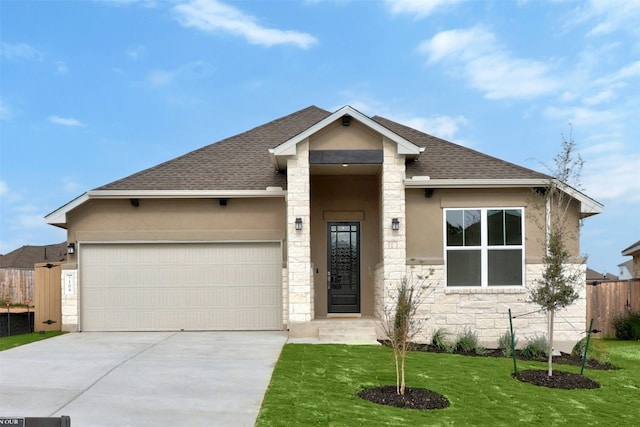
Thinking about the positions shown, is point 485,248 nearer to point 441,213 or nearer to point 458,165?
point 441,213

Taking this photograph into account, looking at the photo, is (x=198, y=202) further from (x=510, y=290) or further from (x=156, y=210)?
(x=510, y=290)

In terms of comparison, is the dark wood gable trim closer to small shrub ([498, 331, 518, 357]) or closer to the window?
the window

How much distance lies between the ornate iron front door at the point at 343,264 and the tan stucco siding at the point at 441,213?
1.90 meters

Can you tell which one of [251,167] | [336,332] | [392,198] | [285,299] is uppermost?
[251,167]

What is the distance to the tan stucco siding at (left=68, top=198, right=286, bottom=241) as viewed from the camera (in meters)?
14.8

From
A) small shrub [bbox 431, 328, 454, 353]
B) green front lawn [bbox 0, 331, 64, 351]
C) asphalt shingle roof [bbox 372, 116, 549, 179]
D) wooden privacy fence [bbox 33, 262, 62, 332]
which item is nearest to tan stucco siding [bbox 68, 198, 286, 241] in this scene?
wooden privacy fence [bbox 33, 262, 62, 332]

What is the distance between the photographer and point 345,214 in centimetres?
1522

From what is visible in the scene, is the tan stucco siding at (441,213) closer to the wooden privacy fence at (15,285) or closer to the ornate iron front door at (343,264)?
the ornate iron front door at (343,264)

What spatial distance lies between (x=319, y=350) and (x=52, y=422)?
776cm

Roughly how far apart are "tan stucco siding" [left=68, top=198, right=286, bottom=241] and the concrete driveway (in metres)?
2.68

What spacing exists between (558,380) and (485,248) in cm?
442

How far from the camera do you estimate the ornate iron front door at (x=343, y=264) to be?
15.2m

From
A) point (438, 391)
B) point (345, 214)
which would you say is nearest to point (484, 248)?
point (345, 214)

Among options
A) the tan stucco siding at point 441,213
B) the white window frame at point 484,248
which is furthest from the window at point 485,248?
A: the tan stucco siding at point 441,213
